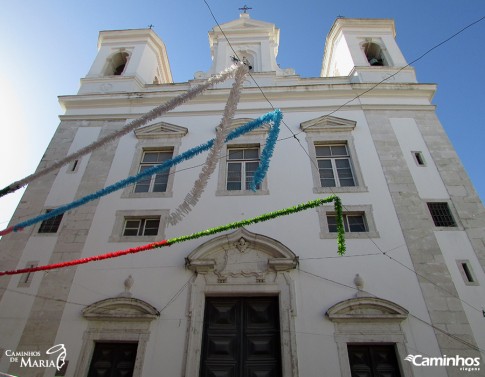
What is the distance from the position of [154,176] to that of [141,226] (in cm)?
185

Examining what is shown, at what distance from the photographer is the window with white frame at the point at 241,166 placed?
10.2 meters

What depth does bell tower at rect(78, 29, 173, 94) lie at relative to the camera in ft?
45.7

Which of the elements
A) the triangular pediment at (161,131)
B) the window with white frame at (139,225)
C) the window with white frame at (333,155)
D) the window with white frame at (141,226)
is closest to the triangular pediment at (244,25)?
the triangular pediment at (161,131)

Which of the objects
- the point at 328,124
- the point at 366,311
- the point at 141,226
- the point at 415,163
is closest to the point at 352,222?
the point at 366,311

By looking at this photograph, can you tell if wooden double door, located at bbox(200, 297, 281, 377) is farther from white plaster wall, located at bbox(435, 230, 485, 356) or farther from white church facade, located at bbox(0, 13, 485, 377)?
white plaster wall, located at bbox(435, 230, 485, 356)

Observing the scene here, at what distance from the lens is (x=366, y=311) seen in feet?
24.3

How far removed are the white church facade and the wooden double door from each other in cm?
3

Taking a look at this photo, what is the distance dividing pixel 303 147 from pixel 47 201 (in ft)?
26.2

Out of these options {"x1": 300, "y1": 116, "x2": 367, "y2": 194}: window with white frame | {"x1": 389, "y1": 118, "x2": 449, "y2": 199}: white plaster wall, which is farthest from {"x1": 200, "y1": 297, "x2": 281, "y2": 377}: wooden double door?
{"x1": 389, "y1": 118, "x2": 449, "y2": 199}: white plaster wall

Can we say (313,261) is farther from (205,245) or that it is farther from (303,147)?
(303,147)

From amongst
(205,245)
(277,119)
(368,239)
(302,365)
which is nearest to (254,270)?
(205,245)

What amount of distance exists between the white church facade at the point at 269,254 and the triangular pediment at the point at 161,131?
5 centimetres

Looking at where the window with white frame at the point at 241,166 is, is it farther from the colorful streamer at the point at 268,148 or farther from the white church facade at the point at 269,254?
the colorful streamer at the point at 268,148

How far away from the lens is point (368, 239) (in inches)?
334
